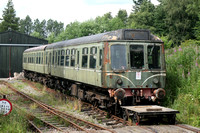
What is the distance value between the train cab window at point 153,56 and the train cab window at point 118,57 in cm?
98

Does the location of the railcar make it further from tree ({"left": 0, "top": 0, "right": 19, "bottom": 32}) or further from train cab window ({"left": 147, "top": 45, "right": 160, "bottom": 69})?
tree ({"left": 0, "top": 0, "right": 19, "bottom": 32})

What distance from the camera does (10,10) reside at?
88.7m

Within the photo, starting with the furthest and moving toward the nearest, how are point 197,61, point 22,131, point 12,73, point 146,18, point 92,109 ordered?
1. point 146,18
2. point 12,73
3. point 92,109
4. point 197,61
5. point 22,131

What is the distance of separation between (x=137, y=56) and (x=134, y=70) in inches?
22.4

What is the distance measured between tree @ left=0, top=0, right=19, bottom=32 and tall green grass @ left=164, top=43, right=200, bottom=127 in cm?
8011

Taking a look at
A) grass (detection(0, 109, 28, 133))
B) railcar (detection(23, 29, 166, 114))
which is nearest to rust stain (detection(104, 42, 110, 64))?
railcar (detection(23, 29, 166, 114))

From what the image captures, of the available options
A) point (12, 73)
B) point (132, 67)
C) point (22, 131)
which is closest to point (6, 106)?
point (22, 131)

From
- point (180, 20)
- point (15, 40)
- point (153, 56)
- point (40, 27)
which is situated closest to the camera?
point (153, 56)

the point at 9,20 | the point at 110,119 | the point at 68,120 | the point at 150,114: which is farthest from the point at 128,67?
the point at 9,20

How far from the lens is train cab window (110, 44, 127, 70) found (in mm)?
10086

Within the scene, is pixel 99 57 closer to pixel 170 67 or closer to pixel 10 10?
pixel 170 67

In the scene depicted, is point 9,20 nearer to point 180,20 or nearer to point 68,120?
point 180,20

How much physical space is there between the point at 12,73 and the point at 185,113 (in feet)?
94.6

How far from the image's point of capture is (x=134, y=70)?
10141mm
